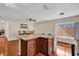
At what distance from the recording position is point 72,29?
1.23m

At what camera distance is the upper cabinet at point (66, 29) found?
1.23 meters

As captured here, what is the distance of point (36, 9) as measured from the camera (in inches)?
49.0

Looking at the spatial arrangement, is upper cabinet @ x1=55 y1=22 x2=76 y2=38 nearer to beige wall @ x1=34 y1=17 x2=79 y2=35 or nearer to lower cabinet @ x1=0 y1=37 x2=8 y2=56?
beige wall @ x1=34 y1=17 x2=79 y2=35

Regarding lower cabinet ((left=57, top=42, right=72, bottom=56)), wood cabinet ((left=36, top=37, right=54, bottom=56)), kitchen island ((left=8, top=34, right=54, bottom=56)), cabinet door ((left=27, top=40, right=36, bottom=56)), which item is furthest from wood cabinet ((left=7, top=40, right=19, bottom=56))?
lower cabinet ((left=57, top=42, right=72, bottom=56))

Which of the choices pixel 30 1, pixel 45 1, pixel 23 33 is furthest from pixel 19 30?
pixel 45 1

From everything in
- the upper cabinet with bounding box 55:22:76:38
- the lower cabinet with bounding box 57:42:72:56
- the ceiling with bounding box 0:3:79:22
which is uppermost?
the ceiling with bounding box 0:3:79:22

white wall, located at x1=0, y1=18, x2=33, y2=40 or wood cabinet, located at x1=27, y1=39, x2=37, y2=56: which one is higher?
white wall, located at x1=0, y1=18, x2=33, y2=40

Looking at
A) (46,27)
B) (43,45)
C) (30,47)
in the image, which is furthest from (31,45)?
(46,27)

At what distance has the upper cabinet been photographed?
1.23m

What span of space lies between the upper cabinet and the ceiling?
116mm

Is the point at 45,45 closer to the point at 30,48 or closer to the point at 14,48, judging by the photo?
the point at 30,48

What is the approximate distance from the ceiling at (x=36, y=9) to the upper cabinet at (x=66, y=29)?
0.38ft

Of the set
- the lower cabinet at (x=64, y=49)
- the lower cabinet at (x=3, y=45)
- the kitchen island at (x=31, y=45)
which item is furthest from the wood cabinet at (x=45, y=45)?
the lower cabinet at (x=3, y=45)

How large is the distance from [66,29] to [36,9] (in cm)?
47
